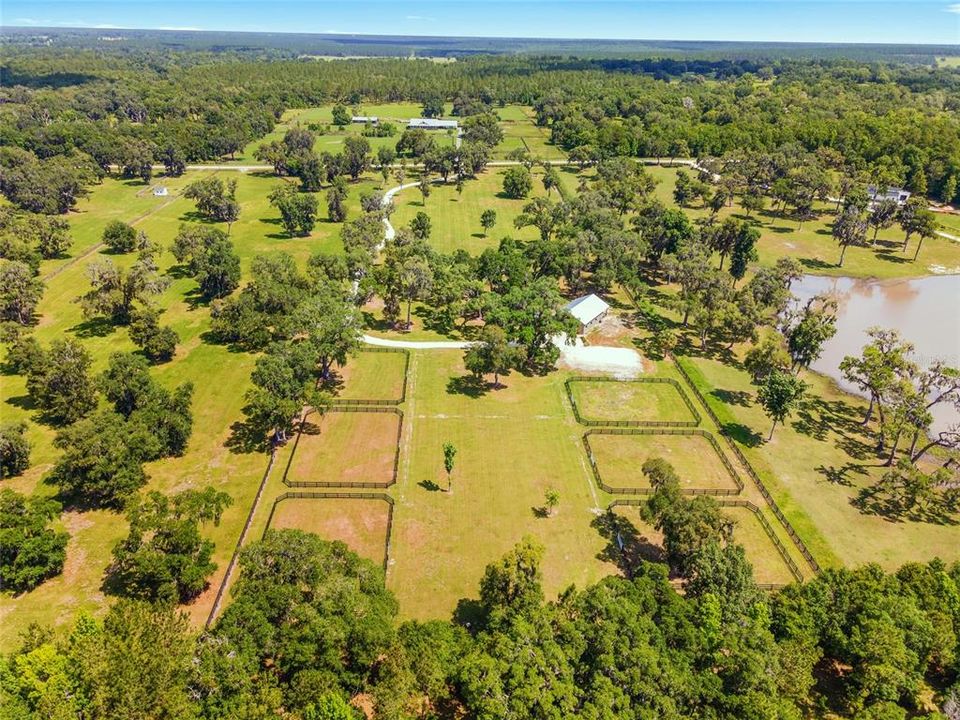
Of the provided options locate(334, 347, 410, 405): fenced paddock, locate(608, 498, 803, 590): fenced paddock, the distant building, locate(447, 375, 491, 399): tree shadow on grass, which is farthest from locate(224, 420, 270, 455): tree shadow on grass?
the distant building

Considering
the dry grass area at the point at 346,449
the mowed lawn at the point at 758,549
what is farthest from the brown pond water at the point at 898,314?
the dry grass area at the point at 346,449

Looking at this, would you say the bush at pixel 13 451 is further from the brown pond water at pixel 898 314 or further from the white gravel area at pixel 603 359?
the brown pond water at pixel 898 314

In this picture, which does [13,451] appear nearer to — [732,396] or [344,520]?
[344,520]

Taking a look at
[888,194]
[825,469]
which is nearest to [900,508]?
[825,469]

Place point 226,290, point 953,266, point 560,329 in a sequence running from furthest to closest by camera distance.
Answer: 1. point 953,266
2. point 226,290
3. point 560,329

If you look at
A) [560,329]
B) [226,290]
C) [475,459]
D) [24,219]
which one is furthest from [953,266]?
[24,219]

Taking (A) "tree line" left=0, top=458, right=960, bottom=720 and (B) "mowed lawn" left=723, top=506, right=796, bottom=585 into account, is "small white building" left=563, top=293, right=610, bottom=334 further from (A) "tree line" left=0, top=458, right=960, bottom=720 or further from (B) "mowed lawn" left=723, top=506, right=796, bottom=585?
(A) "tree line" left=0, top=458, right=960, bottom=720

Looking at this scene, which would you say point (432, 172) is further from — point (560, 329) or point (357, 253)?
point (560, 329)
